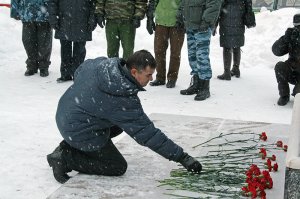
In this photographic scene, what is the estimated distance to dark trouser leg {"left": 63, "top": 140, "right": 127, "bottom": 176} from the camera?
12.9ft

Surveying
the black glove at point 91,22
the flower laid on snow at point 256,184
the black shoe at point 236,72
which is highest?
the black glove at point 91,22

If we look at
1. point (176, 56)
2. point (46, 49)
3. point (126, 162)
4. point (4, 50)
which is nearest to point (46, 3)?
point (46, 49)

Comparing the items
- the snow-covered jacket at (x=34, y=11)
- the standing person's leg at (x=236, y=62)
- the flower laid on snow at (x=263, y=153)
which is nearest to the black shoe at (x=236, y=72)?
the standing person's leg at (x=236, y=62)

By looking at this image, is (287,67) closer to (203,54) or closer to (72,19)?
(203,54)

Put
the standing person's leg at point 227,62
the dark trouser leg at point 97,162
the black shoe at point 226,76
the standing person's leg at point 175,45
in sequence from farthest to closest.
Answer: the black shoe at point 226,76 < the standing person's leg at point 227,62 < the standing person's leg at point 175,45 < the dark trouser leg at point 97,162

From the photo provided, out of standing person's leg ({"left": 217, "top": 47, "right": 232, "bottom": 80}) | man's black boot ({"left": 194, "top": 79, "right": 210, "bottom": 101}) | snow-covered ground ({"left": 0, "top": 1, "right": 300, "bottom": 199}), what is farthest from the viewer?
standing person's leg ({"left": 217, "top": 47, "right": 232, "bottom": 80})

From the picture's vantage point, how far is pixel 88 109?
12.3ft

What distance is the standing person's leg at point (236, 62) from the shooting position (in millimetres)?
8506

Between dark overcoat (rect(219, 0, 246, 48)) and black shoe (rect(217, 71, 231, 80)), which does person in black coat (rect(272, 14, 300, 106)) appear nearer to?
dark overcoat (rect(219, 0, 246, 48))

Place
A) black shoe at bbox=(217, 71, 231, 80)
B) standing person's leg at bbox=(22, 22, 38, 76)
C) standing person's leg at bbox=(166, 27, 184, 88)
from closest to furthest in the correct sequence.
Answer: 1. standing person's leg at bbox=(166, 27, 184, 88)
2. standing person's leg at bbox=(22, 22, 38, 76)
3. black shoe at bbox=(217, 71, 231, 80)

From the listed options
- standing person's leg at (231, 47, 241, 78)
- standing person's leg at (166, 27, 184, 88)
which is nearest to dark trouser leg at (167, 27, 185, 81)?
standing person's leg at (166, 27, 184, 88)

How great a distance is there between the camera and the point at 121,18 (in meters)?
7.42

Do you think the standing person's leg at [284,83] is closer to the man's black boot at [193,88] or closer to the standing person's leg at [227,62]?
the man's black boot at [193,88]

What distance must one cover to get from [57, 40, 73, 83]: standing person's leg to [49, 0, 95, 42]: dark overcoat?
177 mm
